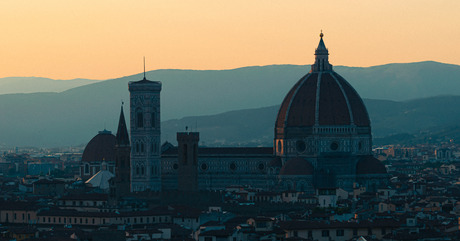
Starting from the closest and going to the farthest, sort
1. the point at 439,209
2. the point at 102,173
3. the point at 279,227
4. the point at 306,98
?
Result: the point at 279,227
the point at 439,209
the point at 306,98
the point at 102,173

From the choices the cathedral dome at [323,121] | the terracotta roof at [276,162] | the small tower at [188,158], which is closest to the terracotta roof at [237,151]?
the cathedral dome at [323,121]

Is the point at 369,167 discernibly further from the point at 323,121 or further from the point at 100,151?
the point at 100,151

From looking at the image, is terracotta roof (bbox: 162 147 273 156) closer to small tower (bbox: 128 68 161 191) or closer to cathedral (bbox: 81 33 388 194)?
cathedral (bbox: 81 33 388 194)

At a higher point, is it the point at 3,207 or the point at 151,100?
the point at 151,100

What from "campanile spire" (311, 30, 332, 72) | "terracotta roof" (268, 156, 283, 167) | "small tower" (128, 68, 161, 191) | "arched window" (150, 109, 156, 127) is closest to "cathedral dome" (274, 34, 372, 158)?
"terracotta roof" (268, 156, 283, 167)

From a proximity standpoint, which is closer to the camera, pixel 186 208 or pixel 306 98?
pixel 186 208

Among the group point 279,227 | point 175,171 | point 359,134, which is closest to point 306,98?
point 359,134

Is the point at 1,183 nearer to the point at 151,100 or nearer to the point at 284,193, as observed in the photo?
the point at 151,100
